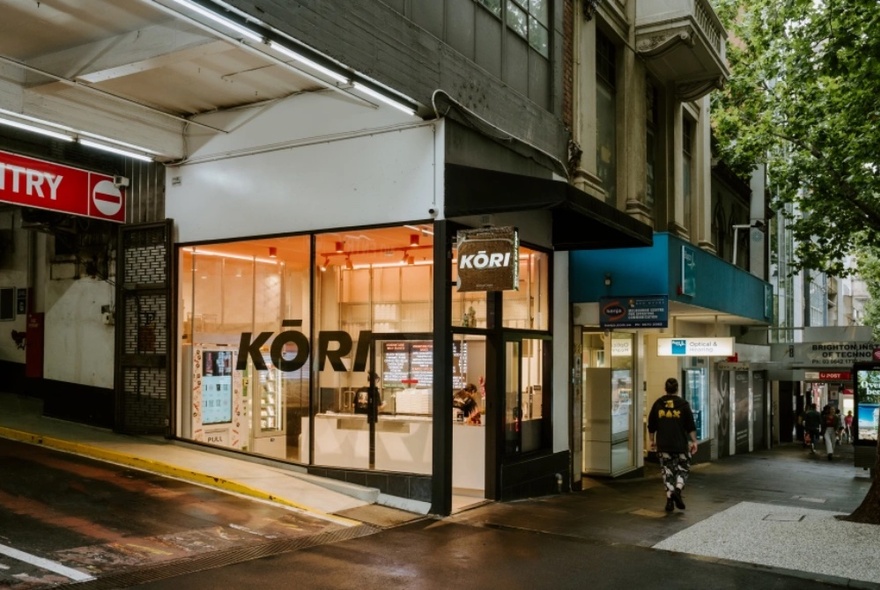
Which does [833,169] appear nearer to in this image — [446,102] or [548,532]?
[446,102]

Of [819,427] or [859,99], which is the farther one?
[819,427]

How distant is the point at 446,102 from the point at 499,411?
14.7ft

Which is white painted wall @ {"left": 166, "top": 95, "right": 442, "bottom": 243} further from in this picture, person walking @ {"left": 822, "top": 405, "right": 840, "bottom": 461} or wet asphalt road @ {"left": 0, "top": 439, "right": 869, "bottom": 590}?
person walking @ {"left": 822, "top": 405, "right": 840, "bottom": 461}

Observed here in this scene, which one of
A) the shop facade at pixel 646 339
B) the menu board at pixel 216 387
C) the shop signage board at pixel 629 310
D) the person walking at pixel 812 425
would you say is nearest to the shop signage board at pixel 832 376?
the person walking at pixel 812 425

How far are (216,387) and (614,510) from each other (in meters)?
6.59

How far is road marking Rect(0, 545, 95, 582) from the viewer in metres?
7.00

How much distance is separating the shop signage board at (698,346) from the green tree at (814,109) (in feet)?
19.0

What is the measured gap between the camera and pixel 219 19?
7805 mm

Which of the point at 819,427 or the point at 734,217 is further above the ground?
the point at 734,217

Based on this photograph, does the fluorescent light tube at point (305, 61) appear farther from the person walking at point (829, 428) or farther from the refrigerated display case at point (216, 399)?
the person walking at point (829, 428)

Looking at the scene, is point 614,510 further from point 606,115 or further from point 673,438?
point 606,115

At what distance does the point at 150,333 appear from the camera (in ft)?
44.9

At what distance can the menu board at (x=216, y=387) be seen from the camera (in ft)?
43.7

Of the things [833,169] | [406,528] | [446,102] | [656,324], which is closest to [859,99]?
[833,169]
